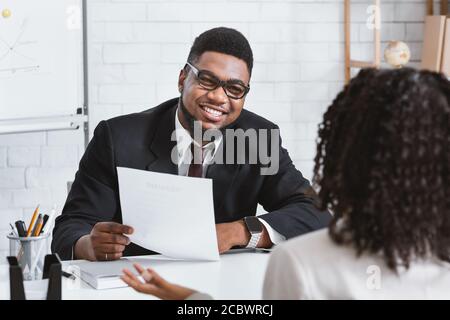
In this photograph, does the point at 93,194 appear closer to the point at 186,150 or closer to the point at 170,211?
the point at 186,150

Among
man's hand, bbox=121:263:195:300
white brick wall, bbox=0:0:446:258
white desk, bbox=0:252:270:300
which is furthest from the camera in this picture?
white brick wall, bbox=0:0:446:258

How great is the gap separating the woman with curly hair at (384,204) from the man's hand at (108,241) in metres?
0.77

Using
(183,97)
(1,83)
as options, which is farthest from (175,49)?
(183,97)

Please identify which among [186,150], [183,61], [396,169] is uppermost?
[183,61]

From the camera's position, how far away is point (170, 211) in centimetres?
154

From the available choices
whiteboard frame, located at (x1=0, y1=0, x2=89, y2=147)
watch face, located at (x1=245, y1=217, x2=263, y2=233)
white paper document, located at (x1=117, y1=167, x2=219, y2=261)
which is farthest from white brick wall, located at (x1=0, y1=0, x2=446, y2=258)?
white paper document, located at (x1=117, y1=167, x2=219, y2=261)

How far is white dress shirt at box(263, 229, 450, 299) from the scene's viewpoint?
2.90 feet

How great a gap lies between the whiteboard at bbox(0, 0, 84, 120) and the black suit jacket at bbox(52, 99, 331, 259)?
0.82 meters

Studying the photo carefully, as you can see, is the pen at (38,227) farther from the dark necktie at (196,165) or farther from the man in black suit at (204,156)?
the dark necktie at (196,165)

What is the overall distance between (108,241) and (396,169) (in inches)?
36.5

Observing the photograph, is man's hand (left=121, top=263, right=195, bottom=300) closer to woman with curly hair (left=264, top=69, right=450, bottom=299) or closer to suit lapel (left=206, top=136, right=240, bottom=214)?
woman with curly hair (left=264, top=69, right=450, bottom=299)

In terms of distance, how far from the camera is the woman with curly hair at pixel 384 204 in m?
0.85

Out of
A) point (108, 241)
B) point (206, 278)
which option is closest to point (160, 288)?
point (206, 278)

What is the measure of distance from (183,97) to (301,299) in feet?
3.96
